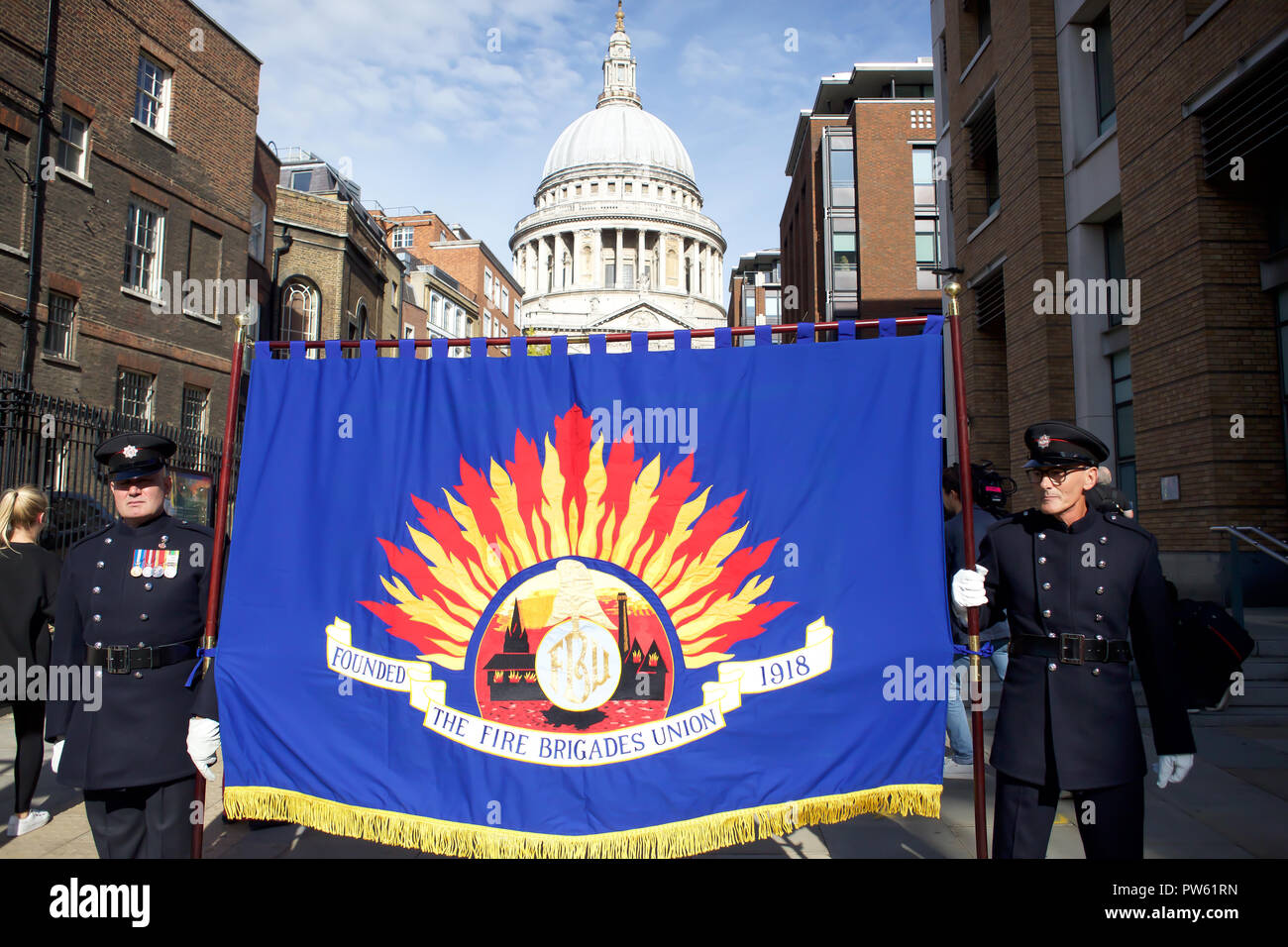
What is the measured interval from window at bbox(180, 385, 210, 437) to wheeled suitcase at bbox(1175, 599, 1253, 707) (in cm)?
1874

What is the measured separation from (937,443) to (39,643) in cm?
555

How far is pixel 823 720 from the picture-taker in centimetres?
362

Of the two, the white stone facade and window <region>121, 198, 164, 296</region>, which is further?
the white stone facade

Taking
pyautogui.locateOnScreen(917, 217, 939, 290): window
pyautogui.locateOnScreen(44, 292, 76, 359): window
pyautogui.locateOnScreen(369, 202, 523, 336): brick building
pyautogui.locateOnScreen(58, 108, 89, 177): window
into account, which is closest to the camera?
pyautogui.locateOnScreen(44, 292, 76, 359): window

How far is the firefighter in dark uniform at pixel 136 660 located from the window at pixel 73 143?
48.4 ft

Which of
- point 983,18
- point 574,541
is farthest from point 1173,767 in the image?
point 983,18

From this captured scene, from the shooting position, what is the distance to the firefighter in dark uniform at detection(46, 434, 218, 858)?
11.5 ft

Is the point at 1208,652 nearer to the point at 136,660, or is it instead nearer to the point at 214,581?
the point at 214,581

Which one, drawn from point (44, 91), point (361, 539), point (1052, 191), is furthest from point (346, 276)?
point (361, 539)

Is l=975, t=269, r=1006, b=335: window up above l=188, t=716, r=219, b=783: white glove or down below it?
above

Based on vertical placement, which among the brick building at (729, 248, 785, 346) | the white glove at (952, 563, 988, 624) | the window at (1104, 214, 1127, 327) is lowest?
the white glove at (952, 563, 988, 624)

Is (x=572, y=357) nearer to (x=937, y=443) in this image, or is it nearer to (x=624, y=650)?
(x=624, y=650)

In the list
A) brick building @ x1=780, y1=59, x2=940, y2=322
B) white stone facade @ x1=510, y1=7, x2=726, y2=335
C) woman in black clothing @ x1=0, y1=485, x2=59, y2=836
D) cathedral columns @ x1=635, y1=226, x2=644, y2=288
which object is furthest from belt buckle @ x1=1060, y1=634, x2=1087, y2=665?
cathedral columns @ x1=635, y1=226, x2=644, y2=288

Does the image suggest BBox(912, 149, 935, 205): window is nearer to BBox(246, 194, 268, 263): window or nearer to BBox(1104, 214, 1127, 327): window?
BBox(1104, 214, 1127, 327): window
